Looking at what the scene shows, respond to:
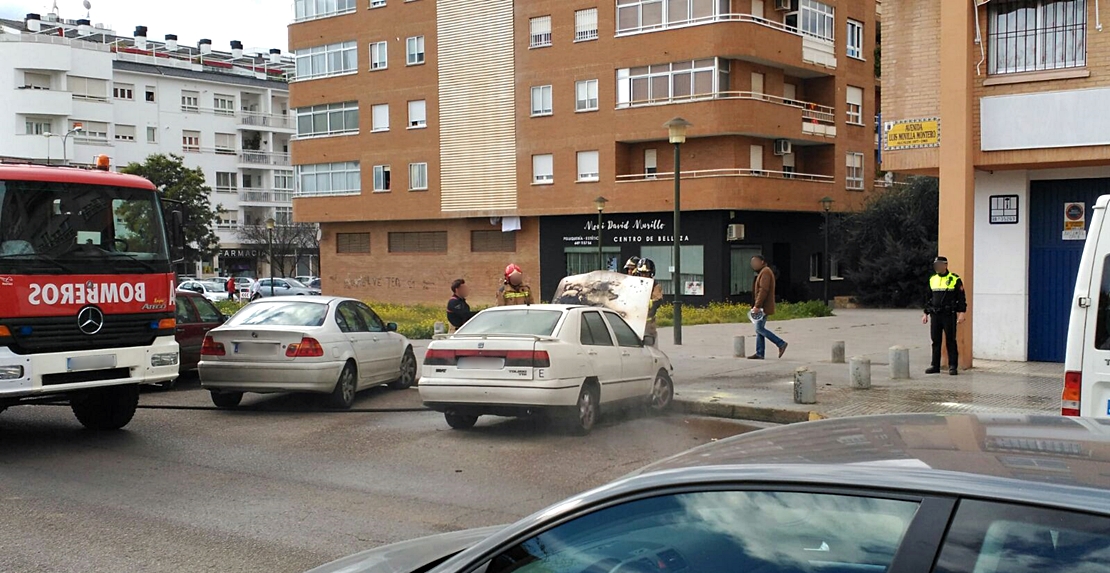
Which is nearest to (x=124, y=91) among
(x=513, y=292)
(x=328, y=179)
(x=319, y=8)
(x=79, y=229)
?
(x=319, y=8)

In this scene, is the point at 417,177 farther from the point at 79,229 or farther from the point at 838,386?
the point at 79,229

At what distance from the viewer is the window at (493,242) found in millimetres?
44594

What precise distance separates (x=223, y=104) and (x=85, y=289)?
2716 inches

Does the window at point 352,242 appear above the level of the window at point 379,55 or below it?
below

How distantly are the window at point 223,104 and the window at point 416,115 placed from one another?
108 ft

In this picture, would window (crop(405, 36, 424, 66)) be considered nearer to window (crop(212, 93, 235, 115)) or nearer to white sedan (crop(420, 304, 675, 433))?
window (crop(212, 93, 235, 115))

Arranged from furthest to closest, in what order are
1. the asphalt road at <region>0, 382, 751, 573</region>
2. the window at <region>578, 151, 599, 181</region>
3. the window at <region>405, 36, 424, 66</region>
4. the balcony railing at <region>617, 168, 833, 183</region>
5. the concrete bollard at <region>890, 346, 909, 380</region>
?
the window at <region>405, 36, 424, 66</region> < the window at <region>578, 151, 599, 181</region> < the balcony railing at <region>617, 168, 833, 183</region> < the concrete bollard at <region>890, 346, 909, 380</region> < the asphalt road at <region>0, 382, 751, 573</region>

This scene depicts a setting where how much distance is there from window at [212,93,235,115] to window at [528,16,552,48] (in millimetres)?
39181

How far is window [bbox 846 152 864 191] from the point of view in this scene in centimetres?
4350

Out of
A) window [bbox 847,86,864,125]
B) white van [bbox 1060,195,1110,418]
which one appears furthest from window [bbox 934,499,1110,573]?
window [bbox 847,86,864,125]

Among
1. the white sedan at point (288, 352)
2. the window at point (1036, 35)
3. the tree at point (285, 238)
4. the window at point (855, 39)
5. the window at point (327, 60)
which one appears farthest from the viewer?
the tree at point (285, 238)

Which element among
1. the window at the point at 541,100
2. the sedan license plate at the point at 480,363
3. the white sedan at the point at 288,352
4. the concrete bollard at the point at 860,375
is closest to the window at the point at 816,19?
the window at the point at 541,100

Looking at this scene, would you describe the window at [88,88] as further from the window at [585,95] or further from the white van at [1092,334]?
the white van at [1092,334]

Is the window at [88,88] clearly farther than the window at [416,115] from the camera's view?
Yes
